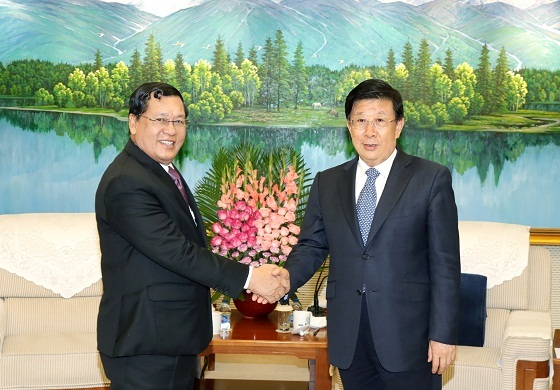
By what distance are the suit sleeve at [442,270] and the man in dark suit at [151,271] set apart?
63 cm

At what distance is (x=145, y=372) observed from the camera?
2.35m

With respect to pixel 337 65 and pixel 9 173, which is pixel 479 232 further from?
pixel 9 173

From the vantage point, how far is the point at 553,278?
191 inches

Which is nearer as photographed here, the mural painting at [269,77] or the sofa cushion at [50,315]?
the sofa cushion at [50,315]

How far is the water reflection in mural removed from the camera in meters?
4.82

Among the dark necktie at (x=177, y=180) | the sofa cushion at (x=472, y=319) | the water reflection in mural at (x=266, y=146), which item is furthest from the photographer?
the water reflection in mural at (x=266, y=146)

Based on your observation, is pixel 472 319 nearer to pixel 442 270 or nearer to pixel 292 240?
pixel 292 240

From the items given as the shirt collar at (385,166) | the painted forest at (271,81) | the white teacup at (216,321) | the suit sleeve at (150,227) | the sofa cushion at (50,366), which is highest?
the painted forest at (271,81)

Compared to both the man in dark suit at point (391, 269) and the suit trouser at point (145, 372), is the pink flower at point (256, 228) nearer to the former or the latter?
the man in dark suit at point (391, 269)

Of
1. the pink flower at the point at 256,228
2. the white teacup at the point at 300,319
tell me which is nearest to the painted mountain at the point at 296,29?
the pink flower at the point at 256,228

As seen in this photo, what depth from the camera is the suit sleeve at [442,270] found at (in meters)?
2.40

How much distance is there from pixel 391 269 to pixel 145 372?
2.55ft

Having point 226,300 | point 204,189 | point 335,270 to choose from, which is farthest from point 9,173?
point 335,270

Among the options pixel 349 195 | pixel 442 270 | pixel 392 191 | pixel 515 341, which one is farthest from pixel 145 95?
pixel 515 341
